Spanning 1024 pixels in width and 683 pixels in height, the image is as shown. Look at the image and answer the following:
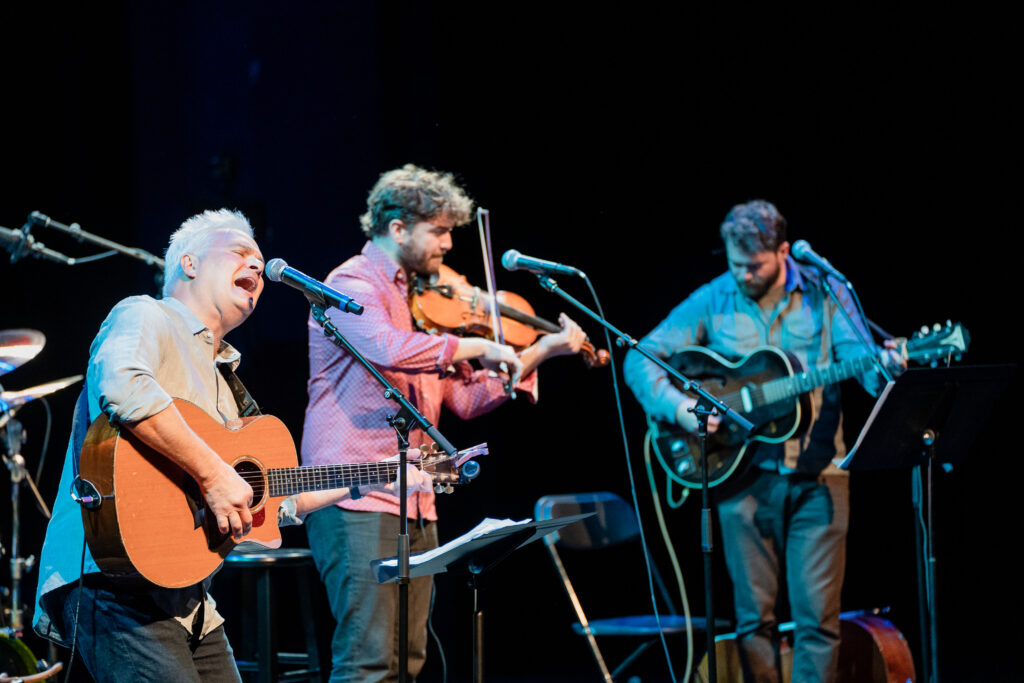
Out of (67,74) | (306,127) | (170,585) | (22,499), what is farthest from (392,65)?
(170,585)

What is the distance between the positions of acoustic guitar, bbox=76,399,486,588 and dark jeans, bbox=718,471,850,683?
2103 mm

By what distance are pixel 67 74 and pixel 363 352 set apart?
2.77 m

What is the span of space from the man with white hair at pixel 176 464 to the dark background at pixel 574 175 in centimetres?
269

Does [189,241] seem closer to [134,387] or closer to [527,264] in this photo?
[134,387]

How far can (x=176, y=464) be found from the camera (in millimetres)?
2605

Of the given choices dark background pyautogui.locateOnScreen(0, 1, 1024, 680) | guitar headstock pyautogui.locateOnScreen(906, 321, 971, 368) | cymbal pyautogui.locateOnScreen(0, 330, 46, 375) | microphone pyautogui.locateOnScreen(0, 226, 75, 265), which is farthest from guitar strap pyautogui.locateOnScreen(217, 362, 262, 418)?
guitar headstock pyautogui.locateOnScreen(906, 321, 971, 368)

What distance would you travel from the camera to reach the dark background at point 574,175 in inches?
214

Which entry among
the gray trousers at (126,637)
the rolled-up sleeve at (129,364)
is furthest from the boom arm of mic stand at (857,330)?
the gray trousers at (126,637)

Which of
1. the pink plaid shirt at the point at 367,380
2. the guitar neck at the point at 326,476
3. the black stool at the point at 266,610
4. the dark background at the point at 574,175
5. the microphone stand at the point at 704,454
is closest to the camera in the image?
the guitar neck at the point at 326,476

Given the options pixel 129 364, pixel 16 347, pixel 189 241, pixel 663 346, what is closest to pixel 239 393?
pixel 189 241

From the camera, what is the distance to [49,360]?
512 centimetres

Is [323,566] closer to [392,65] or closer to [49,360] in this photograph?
[49,360]

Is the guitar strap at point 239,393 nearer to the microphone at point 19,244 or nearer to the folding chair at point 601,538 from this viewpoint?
the microphone at point 19,244

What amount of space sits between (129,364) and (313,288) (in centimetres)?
65
